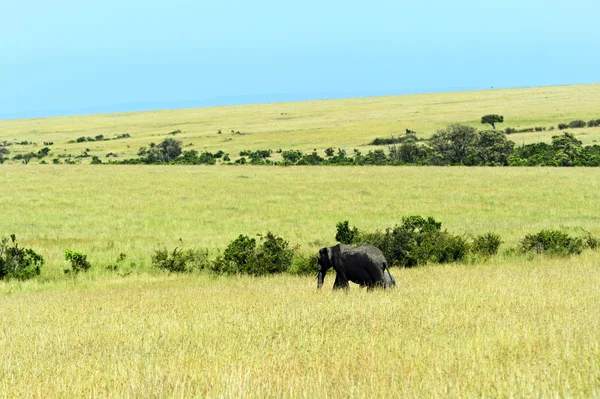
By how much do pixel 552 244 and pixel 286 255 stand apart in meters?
8.58

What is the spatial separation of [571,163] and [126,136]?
92.1 m

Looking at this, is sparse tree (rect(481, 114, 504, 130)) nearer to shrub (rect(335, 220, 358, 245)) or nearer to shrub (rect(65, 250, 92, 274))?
shrub (rect(335, 220, 358, 245))

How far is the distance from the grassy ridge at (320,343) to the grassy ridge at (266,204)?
1190 cm

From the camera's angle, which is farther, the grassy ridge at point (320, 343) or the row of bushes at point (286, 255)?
the row of bushes at point (286, 255)

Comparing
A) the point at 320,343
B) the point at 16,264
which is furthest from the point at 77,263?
the point at 320,343

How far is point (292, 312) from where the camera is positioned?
10.6 meters

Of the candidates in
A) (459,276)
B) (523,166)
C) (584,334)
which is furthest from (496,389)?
(523,166)

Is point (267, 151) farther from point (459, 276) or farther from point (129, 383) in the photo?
point (129, 383)

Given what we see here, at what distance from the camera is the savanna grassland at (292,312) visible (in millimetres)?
6258

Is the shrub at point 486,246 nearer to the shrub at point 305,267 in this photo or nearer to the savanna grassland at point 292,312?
the savanna grassland at point 292,312

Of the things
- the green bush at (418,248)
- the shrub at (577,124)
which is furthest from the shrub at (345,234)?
the shrub at (577,124)

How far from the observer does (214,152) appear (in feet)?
322

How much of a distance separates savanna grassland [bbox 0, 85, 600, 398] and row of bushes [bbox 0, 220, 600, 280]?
25.1 inches

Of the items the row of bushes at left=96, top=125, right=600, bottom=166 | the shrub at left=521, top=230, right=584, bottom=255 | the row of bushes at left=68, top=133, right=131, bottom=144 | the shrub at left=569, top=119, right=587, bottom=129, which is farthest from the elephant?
the row of bushes at left=68, top=133, right=131, bottom=144
